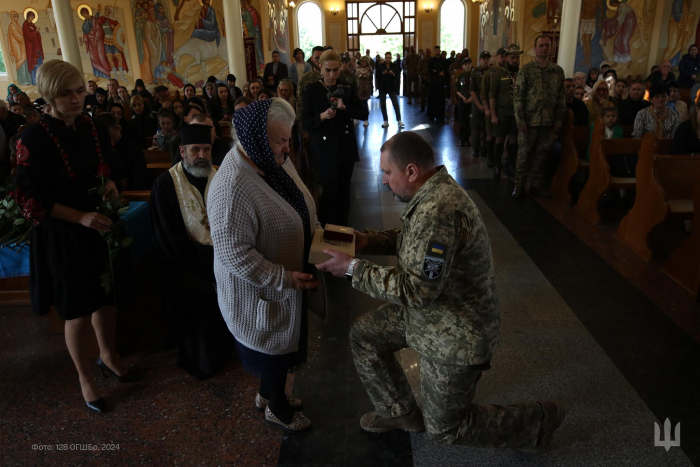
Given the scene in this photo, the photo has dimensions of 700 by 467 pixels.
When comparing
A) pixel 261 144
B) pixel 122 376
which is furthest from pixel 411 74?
pixel 261 144

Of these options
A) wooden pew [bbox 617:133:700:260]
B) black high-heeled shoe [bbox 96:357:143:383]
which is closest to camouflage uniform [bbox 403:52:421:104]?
wooden pew [bbox 617:133:700:260]

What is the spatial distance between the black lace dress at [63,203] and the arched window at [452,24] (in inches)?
879

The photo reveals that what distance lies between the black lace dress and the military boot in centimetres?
149

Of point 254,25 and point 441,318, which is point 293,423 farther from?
point 254,25

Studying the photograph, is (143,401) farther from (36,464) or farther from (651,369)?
(651,369)

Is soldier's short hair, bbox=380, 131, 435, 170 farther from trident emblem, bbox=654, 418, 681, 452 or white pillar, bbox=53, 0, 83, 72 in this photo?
white pillar, bbox=53, 0, 83, 72

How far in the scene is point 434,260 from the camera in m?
1.69

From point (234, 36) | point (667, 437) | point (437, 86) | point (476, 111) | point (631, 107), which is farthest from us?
point (437, 86)

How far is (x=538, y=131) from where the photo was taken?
6.05m

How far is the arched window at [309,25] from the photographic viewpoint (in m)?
23.5

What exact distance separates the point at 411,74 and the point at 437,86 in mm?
5663

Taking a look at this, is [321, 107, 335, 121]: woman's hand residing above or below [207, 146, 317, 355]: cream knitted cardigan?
above

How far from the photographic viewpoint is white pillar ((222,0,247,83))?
10055 mm

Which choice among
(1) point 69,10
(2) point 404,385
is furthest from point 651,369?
(1) point 69,10
